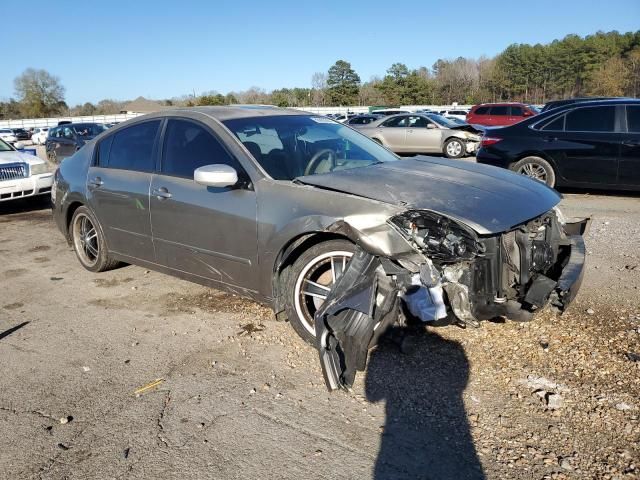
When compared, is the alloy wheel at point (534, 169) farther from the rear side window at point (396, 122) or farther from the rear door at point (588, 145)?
the rear side window at point (396, 122)

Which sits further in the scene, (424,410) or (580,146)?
(580,146)

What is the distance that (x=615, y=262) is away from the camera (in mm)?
5277

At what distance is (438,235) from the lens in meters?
3.09

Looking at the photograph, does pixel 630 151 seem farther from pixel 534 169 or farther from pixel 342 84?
pixel 342 84

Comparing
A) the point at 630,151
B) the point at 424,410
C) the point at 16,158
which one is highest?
the point at 16,158

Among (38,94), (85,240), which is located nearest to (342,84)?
(38,94)

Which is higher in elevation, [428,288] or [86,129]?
[86,129]

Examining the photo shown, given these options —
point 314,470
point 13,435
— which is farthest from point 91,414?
point 314,470

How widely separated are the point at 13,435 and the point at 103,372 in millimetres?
713

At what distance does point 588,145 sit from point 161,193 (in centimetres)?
710

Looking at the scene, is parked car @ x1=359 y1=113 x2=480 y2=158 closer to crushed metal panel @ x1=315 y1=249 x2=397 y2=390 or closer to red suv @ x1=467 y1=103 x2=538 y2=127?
red suv @ x1=467 y1=103 x2=538 y2=127

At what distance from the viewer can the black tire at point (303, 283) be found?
135 inches

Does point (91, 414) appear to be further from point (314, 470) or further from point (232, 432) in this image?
point (314, 470)

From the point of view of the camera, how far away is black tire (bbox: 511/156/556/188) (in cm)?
882
